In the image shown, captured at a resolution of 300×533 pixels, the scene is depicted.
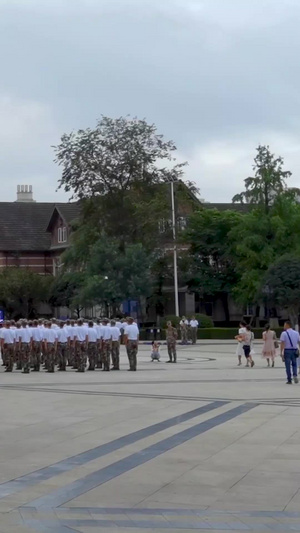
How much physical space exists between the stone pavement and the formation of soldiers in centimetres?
748

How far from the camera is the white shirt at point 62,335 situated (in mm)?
35312

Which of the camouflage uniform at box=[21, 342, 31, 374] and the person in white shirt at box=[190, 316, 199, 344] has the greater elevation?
the person in white shirt at box=[190, 316, 199, 344]

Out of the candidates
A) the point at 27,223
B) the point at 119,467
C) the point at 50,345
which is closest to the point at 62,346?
the point at 50,345

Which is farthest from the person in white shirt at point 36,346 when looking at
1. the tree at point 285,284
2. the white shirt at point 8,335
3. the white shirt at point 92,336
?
the tree at point 285,284

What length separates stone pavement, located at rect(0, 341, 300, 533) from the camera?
36.4ft

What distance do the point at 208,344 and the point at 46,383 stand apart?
1323 inches

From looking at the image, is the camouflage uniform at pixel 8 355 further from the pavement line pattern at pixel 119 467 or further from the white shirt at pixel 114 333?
the pavement line pattern at pixel 119 467

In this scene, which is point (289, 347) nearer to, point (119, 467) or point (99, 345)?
point (99, 345)

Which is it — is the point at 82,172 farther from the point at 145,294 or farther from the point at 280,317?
the point at 280,317

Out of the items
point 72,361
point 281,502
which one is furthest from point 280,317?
point 281,502

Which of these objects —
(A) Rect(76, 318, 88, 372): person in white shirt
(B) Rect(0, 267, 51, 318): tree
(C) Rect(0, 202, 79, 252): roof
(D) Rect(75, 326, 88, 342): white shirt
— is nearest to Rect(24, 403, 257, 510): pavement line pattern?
(D) Rect(75, 326, 88, 342): white shirt

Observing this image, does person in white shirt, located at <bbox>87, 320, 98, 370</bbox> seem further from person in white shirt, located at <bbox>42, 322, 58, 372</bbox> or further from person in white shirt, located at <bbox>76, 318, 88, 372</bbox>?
person in white shirt, located at <bbox>42, 322, 58, 372</bbox>

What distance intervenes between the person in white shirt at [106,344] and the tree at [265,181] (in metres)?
37.1

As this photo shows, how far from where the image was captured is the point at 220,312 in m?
87.8
